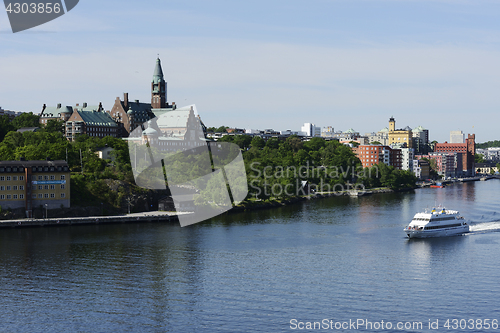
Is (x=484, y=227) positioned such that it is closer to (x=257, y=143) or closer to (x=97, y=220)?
(x=97, y=220)

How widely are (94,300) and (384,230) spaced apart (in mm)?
29959

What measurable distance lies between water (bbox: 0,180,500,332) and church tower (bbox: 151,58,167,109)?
212 feet

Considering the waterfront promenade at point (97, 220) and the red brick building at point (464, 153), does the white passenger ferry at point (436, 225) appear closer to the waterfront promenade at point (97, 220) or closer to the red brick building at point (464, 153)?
the waterfront promenade at point (97, 220)

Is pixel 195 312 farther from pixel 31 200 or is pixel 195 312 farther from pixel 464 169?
pixel 464 169

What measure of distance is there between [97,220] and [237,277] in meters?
26.0

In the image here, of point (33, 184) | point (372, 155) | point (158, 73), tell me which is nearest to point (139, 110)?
point (158, 73)

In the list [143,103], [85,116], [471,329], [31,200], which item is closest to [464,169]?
[143,103]

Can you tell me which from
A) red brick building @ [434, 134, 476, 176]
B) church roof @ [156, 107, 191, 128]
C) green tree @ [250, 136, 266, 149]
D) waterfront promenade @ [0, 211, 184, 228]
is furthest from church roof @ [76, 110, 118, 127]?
red brick building @ [434, 134, 476, 176]

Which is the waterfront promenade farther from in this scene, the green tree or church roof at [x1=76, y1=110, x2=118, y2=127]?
the green tree

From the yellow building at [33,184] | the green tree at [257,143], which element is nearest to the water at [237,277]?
the yellow building at [33,184]

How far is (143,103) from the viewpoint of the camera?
111438 mm

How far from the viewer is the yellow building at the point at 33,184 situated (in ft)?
177

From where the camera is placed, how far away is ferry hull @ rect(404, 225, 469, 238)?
45469mm

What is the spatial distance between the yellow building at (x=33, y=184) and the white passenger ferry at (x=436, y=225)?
113 feet
